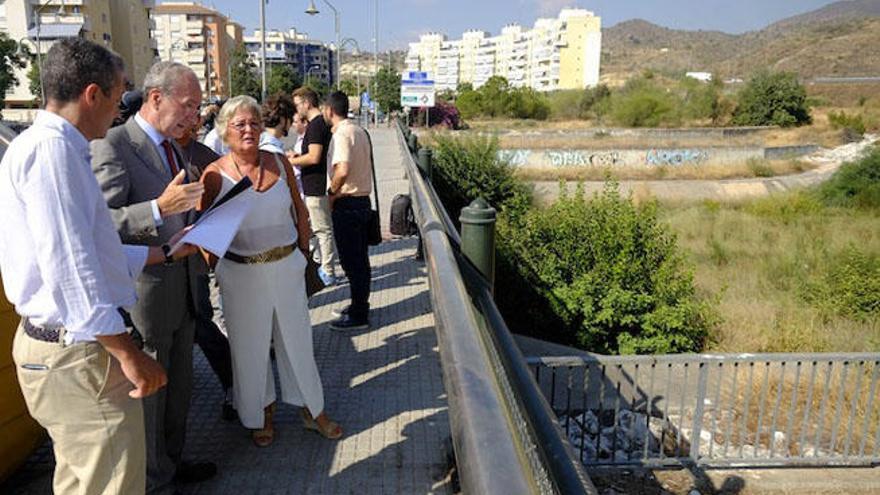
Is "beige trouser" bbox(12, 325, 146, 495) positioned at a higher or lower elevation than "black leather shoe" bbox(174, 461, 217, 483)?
higher

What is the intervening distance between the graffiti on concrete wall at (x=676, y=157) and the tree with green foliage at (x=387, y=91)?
997 inches

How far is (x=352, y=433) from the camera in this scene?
145 inches

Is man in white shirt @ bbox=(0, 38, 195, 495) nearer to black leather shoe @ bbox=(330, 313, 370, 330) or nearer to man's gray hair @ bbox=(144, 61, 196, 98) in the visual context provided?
man's gray hair @ bbox=(144, 61, 196, 98)

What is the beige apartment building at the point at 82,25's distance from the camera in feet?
207

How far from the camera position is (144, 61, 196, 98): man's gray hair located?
290 centimetres

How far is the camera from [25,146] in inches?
75.3

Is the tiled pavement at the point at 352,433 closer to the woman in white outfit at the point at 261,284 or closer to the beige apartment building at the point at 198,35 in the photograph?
the woman in white outfit at the point at 261,284

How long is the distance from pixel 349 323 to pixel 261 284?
190 cm

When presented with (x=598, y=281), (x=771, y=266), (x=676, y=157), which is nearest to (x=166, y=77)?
(x=598, y=281)

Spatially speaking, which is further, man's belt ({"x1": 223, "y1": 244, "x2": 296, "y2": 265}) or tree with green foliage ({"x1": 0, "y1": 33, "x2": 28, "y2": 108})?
tree with green foliage ({"x1": 0, "y1": 33, "x2": 28, "y2": 108})

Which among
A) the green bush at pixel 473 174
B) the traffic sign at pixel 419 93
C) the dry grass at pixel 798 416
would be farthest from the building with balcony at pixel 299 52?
the dry grass at pixel 798 416

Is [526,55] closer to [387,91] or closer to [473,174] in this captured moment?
[387,91]

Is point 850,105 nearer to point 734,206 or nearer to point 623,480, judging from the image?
point 734,206

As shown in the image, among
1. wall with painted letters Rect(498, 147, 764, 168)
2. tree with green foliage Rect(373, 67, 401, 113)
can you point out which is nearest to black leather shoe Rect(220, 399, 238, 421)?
wall with painted letters Rect(498, 147, 764, 168)
